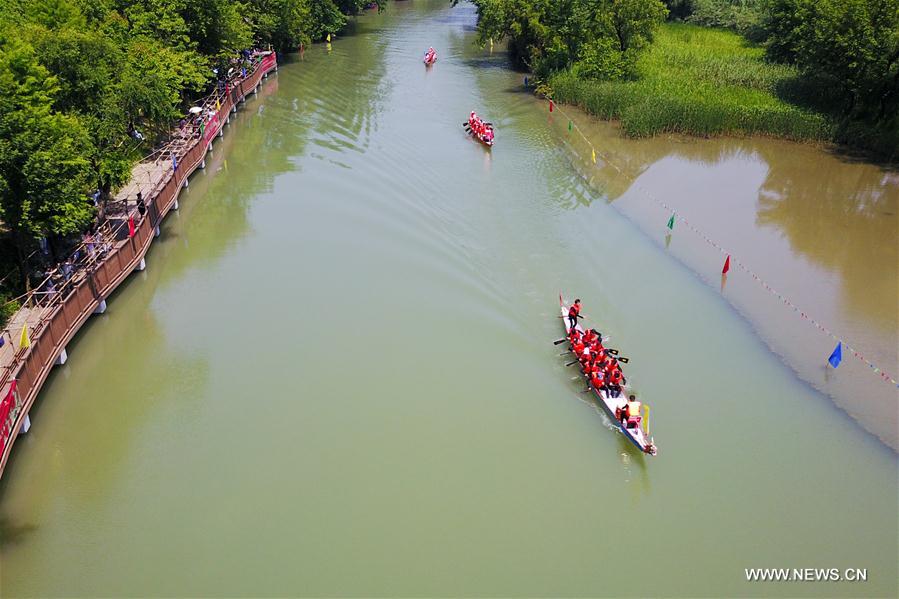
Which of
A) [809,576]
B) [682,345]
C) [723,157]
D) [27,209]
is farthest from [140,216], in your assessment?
[723,157]

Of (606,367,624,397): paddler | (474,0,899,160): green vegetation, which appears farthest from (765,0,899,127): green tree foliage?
(606,367,624,397): paddler

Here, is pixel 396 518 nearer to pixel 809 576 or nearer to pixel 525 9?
pixel 809 576

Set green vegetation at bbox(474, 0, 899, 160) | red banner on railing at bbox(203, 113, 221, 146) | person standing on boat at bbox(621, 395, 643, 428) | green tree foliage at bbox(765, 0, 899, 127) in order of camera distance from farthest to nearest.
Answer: green vegetation at bbox(474, 0, 899, 160), red banner on railing at bbox(203, 113, 221, 146), green tree foliage at bbox(765, 0, 899, 127), person standing on boat at bbox(621, 395, 643, 428)

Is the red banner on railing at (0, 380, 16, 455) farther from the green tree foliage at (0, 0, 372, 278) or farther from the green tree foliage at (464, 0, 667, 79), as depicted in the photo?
the green tree foliage at (464, 0, 667, 79)

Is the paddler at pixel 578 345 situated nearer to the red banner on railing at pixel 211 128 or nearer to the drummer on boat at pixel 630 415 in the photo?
the drummer on boat at pixel 630 415

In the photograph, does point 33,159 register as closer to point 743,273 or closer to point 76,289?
point 76,289

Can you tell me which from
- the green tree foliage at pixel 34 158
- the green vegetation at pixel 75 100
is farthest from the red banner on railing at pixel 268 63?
the green tree foliage at pixel 34 158

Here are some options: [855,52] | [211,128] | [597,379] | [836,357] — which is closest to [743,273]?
[836,357]
